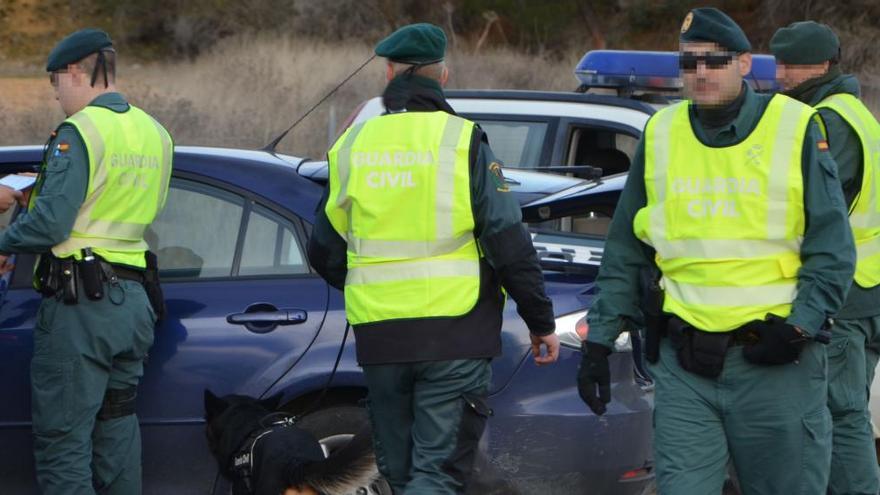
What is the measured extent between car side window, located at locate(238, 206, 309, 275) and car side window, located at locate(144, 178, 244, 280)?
2.0 inches

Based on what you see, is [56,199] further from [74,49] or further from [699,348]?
[699,348]

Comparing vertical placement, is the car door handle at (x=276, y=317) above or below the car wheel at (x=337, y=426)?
above

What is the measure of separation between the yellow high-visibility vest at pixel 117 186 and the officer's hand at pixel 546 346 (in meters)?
1.44

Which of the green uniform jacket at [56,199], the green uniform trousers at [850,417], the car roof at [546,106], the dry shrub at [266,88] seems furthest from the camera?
the dry shrub at [266,88]

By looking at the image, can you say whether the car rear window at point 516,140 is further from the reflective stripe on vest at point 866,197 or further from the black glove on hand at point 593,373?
the black glove on hand at point 593,373

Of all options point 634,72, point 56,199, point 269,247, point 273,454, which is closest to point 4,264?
point 56,199

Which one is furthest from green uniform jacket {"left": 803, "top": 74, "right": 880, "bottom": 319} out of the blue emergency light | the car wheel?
the blue emergency light

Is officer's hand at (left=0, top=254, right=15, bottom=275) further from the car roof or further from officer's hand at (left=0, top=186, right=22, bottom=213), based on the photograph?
the car roof

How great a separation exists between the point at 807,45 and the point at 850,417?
4.29 feet

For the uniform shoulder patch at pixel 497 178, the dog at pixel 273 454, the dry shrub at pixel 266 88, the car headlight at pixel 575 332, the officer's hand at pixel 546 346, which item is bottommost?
the dry shrub at pixel 266 88

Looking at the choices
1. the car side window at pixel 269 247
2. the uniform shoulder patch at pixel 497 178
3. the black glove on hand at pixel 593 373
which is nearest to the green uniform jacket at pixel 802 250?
the black glove on hand at pixel 593 373

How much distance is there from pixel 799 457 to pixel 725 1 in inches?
1170

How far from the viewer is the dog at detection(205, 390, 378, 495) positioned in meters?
3.98

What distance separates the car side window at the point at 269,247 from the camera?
4.72 m
